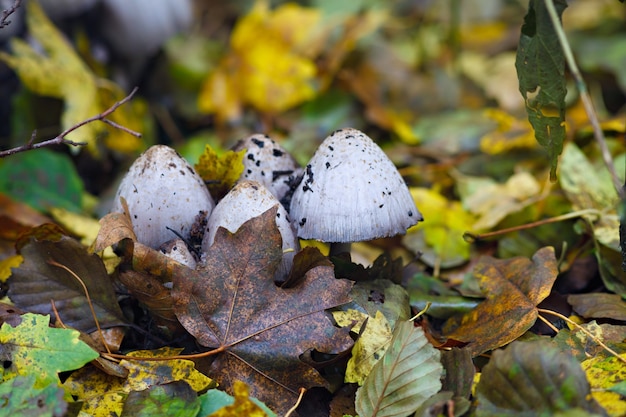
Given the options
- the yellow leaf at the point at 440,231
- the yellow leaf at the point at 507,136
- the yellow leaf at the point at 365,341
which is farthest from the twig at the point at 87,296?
the yellow leaf at the point at 507,136

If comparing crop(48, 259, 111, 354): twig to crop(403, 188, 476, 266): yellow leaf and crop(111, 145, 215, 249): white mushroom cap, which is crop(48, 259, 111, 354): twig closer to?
crop(111, 145, 215, 249): white mushroom cap

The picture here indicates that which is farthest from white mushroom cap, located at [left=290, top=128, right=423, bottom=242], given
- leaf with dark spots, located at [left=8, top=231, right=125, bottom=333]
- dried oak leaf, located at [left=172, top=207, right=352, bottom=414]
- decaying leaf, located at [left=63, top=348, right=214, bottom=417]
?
leaf with dark spots, located at [left=8, top=231, right=125, bottom=333]

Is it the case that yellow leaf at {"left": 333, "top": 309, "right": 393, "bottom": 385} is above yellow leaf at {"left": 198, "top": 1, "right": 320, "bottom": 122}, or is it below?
below

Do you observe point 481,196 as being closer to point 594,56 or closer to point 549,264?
point 549,264

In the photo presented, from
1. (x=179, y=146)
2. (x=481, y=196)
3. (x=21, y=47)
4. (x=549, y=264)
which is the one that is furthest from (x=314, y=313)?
(x=179, y=146)

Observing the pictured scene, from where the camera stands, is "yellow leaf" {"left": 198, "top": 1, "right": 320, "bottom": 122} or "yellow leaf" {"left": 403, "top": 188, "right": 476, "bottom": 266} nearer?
"yellow leaf" {"left": 403, "top": 188, "right": 476, "bottom": 266}

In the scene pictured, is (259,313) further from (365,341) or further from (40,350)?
(40,350)
